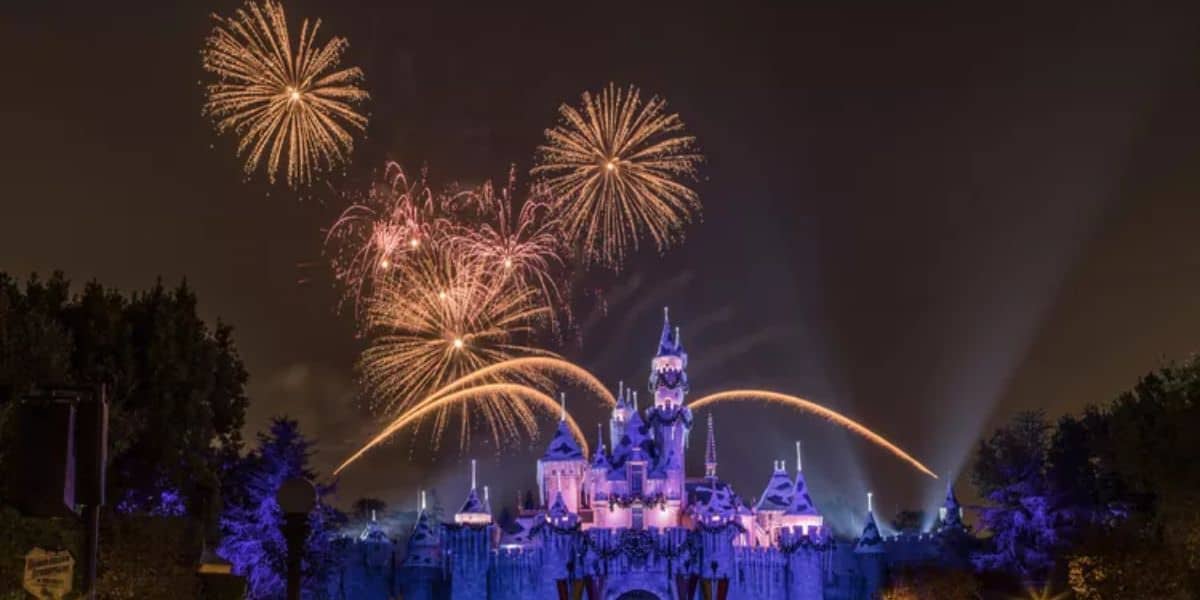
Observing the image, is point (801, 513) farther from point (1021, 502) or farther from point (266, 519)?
point (266, 519)

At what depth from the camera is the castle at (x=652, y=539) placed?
255 ft

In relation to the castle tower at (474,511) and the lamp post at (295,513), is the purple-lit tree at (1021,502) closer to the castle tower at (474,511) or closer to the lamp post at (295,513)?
the castle tower at (474,511)

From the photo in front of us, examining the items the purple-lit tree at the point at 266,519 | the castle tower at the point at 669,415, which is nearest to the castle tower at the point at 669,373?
the castle tower at the point at 669,415

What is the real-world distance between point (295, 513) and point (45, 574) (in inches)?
207

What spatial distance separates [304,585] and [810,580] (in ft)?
106

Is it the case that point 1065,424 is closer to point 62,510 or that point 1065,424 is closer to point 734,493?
point 734,493

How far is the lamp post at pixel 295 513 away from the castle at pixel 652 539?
60688 millimetres

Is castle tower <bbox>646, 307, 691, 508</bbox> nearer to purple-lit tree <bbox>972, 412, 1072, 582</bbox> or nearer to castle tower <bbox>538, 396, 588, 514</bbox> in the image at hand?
castle tower <bbox>538, 396, 588, 514</bbox>

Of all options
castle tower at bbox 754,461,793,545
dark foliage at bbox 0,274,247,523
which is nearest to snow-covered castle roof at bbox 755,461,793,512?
castle tower at bbox 754,461,793,545

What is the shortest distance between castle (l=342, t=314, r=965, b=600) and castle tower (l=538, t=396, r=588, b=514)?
0.09 m

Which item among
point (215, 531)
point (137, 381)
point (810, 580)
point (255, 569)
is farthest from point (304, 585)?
point (810, 580)

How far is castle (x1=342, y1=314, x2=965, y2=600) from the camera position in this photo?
255ft

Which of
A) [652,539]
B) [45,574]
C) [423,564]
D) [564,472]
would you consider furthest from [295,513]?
[564,472]

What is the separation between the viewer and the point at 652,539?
78312 mm
